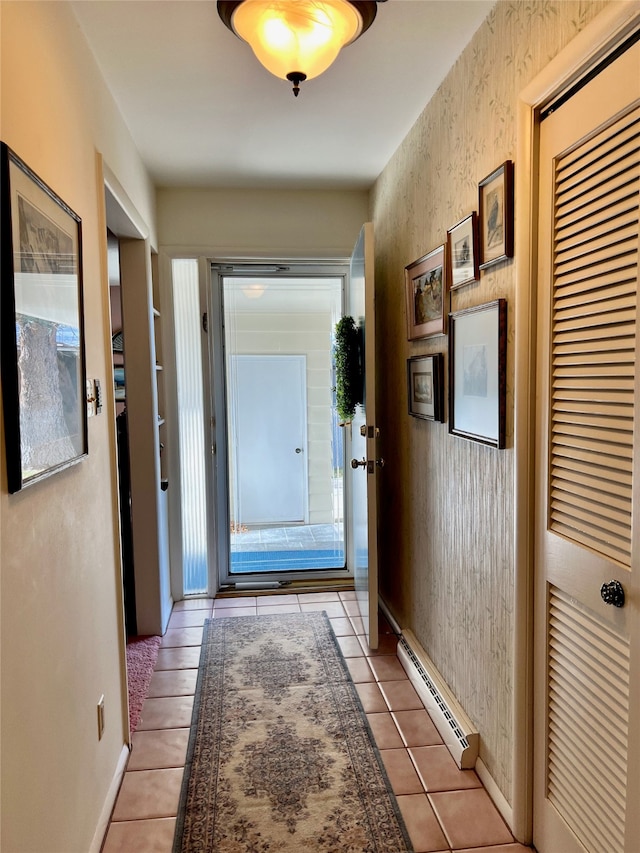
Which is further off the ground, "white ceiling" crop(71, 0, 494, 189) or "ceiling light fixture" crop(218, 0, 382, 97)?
"white ceiling" crop(71, 0, 494, 189)

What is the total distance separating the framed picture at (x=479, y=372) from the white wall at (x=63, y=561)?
4.02ft

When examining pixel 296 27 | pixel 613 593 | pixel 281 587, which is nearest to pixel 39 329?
pixel 296 27

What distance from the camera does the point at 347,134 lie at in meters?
2.55

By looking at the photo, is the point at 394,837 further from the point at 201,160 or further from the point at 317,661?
the point at 201,160

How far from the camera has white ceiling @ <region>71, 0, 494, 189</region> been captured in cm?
169

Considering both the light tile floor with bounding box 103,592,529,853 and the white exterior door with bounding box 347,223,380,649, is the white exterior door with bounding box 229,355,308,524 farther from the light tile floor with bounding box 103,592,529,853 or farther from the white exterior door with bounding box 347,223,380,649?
the light tile floor with bounding box 103,592,529,853

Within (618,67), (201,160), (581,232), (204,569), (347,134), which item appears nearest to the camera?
(618,67)

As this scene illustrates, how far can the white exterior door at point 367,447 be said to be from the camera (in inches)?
101

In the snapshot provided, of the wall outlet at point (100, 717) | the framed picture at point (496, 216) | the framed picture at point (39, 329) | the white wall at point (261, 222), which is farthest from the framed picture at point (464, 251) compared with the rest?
the wall outlet at point (100, 717)

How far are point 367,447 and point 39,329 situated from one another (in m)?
1.71

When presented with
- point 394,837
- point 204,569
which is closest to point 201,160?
point 204,569

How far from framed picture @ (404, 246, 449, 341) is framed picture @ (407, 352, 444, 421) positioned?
0.11 meters

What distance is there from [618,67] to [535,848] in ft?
6.52

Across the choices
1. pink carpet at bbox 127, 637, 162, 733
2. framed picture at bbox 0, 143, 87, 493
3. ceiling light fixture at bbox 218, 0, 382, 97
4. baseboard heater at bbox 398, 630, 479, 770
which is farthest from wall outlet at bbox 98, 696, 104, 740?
ceiling light fixture at bbox 218, 0, 382, 97
